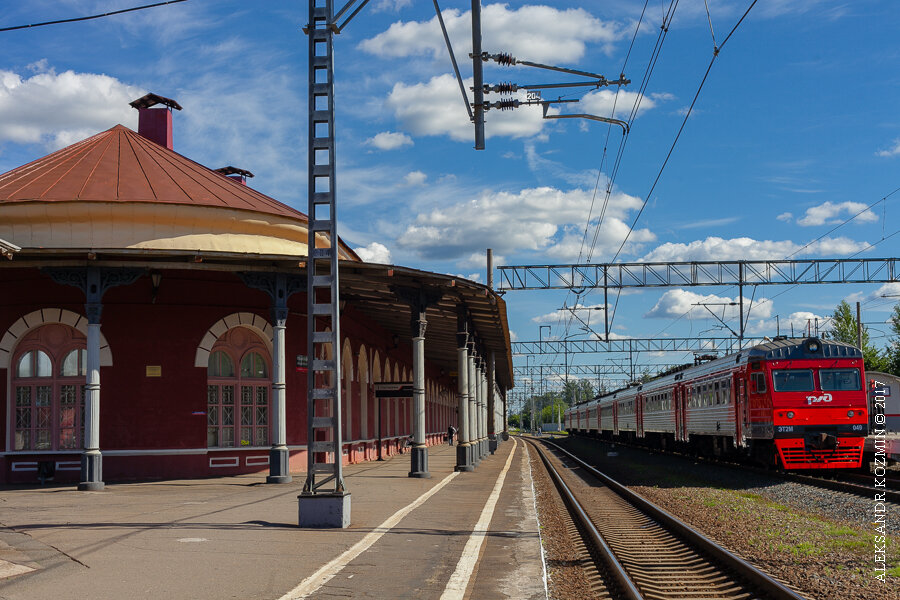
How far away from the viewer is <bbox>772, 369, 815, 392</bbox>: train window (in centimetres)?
1914

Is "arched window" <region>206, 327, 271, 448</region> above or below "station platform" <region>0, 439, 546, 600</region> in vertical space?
above

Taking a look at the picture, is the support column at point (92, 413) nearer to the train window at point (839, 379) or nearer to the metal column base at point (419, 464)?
the metal column base at point (419, 464)

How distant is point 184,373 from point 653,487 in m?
10.4

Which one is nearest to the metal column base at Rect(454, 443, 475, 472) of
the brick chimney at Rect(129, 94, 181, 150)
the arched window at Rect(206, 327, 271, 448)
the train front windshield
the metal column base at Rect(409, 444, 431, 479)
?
the metal column base at Rect(409, 444, 431, 479)

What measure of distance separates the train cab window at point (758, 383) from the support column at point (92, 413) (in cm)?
1344

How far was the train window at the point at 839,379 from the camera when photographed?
19.3 meters

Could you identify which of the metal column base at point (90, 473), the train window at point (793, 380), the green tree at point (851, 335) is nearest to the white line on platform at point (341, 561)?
the metal column base at point (90, 473)

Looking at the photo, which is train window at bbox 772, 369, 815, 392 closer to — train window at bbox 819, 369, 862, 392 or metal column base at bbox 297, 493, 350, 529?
train window at bbox 819, 369, 862, 392

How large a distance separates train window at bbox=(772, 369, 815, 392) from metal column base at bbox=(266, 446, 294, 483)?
10.3m

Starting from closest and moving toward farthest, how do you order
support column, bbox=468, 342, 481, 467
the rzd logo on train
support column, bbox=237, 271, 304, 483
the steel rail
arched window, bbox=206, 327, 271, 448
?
the steel rail < support column, bbox=237, 271, 304, 483 < the rzd logo on train < arched window, bbox=206, 327, 271, 448 < support column, bbox=468, 342, 481, 467

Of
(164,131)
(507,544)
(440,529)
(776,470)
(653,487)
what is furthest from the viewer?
(164,131)

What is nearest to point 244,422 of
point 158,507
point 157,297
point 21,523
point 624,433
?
point 157,297

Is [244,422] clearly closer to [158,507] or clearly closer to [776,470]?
[158,507]

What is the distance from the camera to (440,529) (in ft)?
38.0
